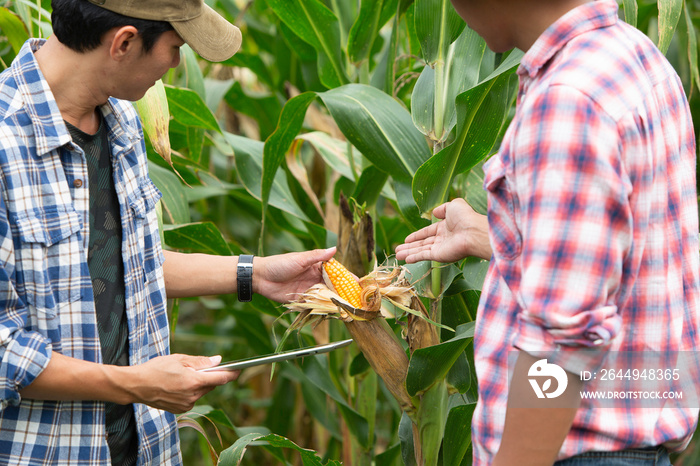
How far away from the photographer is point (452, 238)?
1.17 m

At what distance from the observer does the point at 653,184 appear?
0.77 metres

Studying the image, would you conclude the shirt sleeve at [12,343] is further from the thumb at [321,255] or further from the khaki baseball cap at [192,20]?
the thumb at [321,255]

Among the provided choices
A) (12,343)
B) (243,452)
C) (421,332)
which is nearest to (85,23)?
(12,343)

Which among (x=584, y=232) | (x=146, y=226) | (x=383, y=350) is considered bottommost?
(x=383, y=350)

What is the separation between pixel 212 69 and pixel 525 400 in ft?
7.73

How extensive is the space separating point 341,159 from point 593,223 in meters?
1.32

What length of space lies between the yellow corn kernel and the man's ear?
587 mm

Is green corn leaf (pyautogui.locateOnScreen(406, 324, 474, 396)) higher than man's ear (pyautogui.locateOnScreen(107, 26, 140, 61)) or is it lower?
lower

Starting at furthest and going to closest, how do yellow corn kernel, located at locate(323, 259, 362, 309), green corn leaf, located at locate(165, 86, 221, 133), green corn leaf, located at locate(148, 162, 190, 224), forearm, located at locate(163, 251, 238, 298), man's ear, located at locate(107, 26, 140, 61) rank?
green corn leaf, located at locate(148, 162, 190, 224) → green corn leaf, located at locate(165, 86, 221, 133) → forearm, located at locate(163, 251, 238, 298) → yellow corn kernel, located at locate(323, 259, 362, 309) → man's ear, located at locate(107, 26, 140, 61)

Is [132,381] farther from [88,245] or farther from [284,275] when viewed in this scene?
[284,275]

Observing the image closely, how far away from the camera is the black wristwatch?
1.48m

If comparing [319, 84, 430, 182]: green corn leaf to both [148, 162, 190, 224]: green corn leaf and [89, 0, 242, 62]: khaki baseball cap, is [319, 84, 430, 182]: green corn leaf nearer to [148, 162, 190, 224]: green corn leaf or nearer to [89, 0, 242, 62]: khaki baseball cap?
[89, 0, 242, 62]: khaki baseball cap

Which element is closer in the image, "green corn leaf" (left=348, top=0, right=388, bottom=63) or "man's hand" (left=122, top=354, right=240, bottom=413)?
"man's hand" (left=122, top=354, right=240, bottom=413)

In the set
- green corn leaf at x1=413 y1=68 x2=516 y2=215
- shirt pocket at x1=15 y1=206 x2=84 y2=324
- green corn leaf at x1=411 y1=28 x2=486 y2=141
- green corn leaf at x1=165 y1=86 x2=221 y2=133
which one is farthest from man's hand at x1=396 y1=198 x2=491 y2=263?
green corn leaf at x1=165 y1=86 x2=221 y2=133
